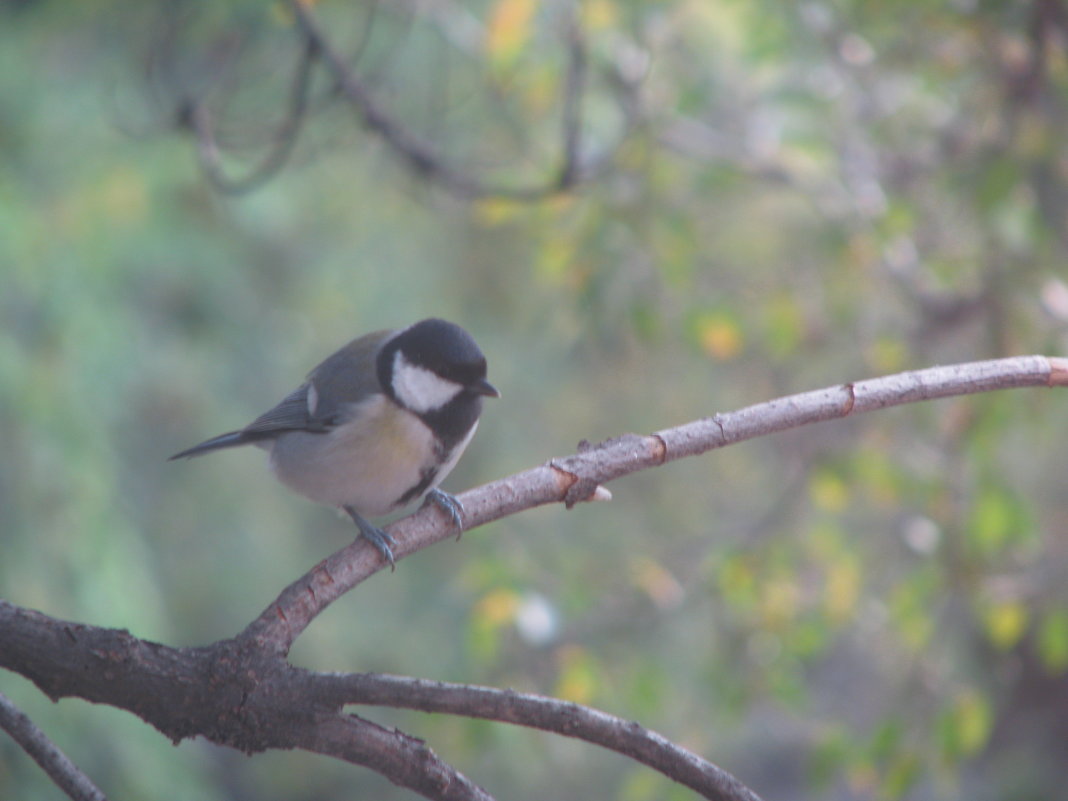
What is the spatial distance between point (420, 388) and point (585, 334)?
2.87 ft

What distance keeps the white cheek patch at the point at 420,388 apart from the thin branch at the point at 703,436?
622mm

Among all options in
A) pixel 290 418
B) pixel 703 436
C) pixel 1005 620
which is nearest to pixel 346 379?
pixel 290 418

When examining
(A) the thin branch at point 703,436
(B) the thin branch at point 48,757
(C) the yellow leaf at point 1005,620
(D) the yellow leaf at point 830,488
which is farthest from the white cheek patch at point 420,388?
(C) the yellow leaf at point 1005,620

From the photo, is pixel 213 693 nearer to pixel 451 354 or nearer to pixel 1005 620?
pixel 451 354

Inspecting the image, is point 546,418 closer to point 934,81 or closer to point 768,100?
point 768,100

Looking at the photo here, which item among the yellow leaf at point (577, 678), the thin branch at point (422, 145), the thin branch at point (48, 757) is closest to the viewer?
the thin branch at point (48, 757)

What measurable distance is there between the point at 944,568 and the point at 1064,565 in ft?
1.67

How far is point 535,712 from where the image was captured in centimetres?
107

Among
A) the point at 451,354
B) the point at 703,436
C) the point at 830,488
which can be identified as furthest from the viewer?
the point at 830,488

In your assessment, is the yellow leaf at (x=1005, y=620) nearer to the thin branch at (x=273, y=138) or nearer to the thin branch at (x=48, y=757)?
the thin branch at (x=273, y=138)

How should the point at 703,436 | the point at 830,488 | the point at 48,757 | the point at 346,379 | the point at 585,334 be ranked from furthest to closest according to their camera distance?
1. the point at 585,334
2. the point at 830,488
3. the point at 346,379
4. the point at 703,436
5. the point at 48,757

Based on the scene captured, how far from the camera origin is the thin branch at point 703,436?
1.30m

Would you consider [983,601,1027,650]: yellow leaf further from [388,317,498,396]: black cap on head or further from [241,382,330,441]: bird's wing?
[241,382,330,441]: bird's wing

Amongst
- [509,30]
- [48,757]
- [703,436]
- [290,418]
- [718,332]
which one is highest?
[509,30]
